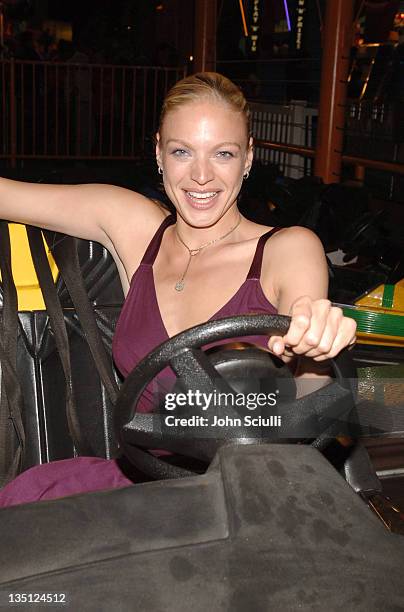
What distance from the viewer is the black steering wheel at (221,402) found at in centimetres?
98

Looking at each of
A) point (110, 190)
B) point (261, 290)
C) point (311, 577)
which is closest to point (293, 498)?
point (311, 577)

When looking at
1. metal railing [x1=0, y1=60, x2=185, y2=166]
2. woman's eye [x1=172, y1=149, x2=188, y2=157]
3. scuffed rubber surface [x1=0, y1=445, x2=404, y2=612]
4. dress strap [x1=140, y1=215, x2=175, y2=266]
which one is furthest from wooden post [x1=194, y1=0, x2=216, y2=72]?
scuffed rubber surface [x1=0, y1=445, x2=404, y2=612]

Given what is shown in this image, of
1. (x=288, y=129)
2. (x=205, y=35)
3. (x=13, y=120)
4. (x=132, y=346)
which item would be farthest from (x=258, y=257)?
(x=13, y=120)

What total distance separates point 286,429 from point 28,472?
0.49m

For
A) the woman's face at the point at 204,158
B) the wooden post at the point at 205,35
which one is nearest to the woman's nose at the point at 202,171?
the woman's face at the point at 204,158

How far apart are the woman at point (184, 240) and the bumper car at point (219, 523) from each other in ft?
0.70

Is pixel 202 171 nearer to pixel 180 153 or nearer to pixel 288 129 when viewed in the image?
pixel 180 153

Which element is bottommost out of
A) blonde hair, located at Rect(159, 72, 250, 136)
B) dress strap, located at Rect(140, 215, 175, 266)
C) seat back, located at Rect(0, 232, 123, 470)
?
seat back, located at Rect(0, 232, 123, 470)

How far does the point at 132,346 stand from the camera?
1404mm

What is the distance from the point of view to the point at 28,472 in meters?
1.29

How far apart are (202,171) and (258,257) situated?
0.19 metres

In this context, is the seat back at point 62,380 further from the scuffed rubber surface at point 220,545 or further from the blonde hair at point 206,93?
the scuffed rubber surface at point 220,545

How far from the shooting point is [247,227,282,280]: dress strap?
141 cm

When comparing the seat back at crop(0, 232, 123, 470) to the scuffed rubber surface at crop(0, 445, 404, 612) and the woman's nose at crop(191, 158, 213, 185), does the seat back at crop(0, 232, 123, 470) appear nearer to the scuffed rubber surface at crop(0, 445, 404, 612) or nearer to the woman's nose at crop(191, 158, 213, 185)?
the woman's nose at crop(191, 158, 213, 185)
